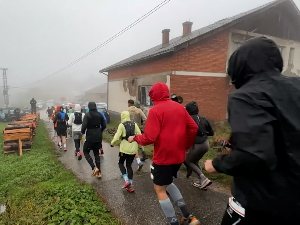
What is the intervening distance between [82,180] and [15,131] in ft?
15.7

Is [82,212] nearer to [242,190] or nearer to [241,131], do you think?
[242,190]

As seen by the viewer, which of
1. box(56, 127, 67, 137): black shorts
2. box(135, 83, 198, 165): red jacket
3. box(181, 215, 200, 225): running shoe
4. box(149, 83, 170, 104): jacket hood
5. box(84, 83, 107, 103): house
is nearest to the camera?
box(135, 83, 198, 165): red jacket

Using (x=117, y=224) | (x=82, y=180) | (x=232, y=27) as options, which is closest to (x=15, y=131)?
(x=82, y=180)

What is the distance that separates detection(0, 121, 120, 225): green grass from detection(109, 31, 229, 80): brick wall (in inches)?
286

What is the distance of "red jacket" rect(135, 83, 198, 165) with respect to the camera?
2.45 metres

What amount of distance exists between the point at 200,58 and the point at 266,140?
10536 millimetres

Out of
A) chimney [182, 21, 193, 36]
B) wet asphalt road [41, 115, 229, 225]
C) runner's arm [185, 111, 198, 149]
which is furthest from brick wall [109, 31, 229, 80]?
runner's arm [185, 111, 198, 149]

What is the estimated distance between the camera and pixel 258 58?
128 cm

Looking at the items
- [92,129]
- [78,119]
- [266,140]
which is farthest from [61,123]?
[266,140]

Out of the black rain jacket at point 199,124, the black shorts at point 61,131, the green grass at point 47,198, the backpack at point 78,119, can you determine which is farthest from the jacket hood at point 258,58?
the black shorts at point 61,131

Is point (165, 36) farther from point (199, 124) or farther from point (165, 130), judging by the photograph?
point (165, 130)

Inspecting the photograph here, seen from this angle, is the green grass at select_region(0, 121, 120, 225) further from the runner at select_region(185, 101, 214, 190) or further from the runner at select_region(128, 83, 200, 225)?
the runner at select_region(185, 101, 214, 190)

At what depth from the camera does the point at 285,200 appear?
1.17 metres

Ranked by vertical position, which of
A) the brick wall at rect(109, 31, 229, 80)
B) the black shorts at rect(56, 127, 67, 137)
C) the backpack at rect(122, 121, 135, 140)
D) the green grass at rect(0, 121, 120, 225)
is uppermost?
the brick wall at rect(109, 31, 229, 80)
